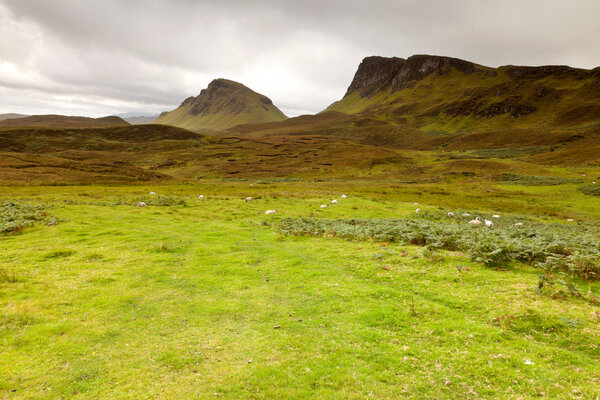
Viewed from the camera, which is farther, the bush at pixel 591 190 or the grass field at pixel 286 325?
the bush at pixel 591 190

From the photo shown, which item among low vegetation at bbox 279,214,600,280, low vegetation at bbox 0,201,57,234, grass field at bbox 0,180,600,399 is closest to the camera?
grass field at bbox 0,180,600,399

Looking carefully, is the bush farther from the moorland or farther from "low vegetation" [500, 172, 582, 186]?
the moorland

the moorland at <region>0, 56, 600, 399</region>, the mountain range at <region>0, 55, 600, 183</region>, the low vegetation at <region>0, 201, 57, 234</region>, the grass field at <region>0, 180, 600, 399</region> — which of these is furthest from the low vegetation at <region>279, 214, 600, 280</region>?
the mountain range at <region>0, 55, 600, 183</region>

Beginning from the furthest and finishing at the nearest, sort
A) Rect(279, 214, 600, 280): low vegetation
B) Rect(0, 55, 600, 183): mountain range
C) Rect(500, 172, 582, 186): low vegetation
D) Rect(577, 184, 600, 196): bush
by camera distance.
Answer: Rect(0, 55, 600, 183): mountain range, Rect(500, 172, 582, 186): low vegetation, Rect(577, 184, 600, 196): bush, Rect(279, 214, 600, 280): low vegetation

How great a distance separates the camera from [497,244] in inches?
578

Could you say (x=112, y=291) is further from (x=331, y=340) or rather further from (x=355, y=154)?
(x=355, y=154)

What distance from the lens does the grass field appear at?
7.11 metres

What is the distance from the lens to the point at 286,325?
10.0m

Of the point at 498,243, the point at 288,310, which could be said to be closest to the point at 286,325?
the point at 288,310

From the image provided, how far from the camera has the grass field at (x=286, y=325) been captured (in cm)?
711

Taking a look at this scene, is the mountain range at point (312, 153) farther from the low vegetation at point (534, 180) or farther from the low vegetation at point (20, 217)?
the low vegetation at point (20, 217)

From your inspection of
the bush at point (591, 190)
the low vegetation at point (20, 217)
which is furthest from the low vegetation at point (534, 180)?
the low vegetation at point (20, 217)

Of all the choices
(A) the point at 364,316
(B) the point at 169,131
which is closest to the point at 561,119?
(A) the point at 364,316

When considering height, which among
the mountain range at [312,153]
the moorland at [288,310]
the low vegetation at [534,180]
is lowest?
the moorland at [288,310]
